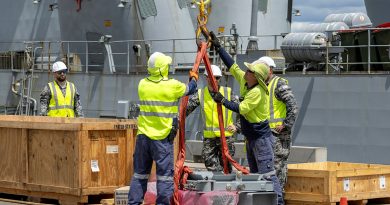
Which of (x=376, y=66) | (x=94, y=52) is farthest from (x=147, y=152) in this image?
(x=94, y=52)

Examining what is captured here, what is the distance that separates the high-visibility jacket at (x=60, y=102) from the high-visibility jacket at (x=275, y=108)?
12.5 ft

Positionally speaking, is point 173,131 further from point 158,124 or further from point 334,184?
point 334,184

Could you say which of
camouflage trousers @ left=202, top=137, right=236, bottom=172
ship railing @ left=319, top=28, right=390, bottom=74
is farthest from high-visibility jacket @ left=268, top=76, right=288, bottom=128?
ship railing @ left=319, top=28, right=390, bottom=74

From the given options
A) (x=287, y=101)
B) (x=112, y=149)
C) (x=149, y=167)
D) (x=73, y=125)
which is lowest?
(x=149, y=167)

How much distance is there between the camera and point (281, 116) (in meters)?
9.72

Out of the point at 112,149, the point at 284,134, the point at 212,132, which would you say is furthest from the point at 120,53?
the point at 284,134

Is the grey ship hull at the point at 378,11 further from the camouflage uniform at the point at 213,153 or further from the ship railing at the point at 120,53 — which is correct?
the camouflage uniform at the point at 213,153

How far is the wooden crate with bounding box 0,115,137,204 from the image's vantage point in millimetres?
9609

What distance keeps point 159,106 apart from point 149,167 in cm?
65

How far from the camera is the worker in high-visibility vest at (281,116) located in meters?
9.45

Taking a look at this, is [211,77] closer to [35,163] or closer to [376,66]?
[35,163]

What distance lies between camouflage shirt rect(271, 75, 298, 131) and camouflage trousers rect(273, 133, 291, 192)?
0.51 ft

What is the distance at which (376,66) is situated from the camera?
602 inches

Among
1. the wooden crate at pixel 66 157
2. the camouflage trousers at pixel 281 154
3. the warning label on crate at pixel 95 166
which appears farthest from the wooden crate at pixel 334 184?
the warning label on crate at pixel 95 166
